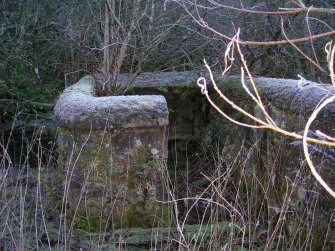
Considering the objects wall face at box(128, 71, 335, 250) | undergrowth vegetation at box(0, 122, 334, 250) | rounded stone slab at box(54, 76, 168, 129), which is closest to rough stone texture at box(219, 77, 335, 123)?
wall face at box(128, 71, 335, 250)

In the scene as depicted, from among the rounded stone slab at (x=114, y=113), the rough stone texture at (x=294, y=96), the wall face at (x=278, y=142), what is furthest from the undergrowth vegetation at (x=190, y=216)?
the rough stone texture at (x=294, y=96)

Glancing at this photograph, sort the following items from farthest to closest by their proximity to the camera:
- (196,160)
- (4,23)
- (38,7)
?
1. (38,7)
2. (4,23)
3. (196,160)

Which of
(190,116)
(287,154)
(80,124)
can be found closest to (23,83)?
(190,116)

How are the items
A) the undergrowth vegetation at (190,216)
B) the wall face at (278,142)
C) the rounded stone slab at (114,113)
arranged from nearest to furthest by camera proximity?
the undergrowth vegetation at (190,216) → the wall face at (278,142) → the rounded stone slab at (114,113)

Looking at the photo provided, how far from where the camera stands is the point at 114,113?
421 centimetres

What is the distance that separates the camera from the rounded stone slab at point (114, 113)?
4199 millimetres

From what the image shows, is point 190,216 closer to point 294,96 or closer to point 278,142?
point 278,142

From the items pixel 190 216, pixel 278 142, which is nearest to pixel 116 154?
pixel 190 216

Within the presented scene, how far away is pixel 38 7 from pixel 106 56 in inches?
113

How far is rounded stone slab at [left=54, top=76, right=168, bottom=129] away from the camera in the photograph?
420cm

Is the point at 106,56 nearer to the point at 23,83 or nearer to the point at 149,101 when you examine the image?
the point at 149,101

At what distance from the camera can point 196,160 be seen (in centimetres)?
658

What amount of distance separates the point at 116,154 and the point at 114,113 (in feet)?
1.18

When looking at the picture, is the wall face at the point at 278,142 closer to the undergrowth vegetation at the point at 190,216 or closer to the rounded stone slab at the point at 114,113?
the undergrowth vegetation at the point at 190,216
